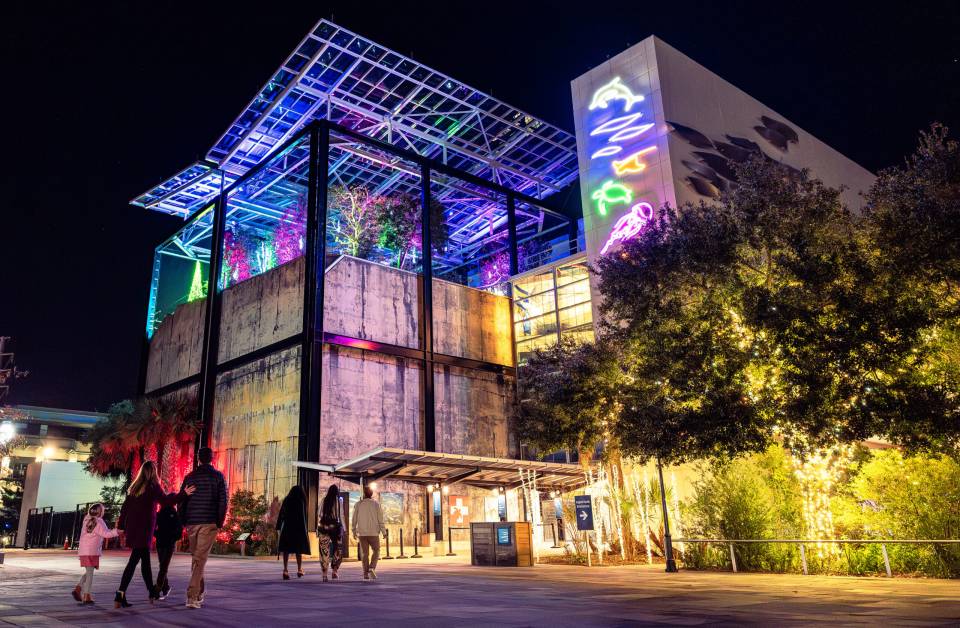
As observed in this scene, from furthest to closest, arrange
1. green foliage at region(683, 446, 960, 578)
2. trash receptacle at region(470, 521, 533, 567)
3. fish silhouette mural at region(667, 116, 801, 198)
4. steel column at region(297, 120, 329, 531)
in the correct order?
fish silhouette mural at region(667, 116, 801, 198)
steel column at region(297, 120, 329, 531)
trash receptacle at region(470, 521, 533, 567)
green foliage at region(683, 446, 960, 578)

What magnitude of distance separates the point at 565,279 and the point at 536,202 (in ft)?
31.9

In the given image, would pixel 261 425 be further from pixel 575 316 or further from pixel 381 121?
pixel 381 121

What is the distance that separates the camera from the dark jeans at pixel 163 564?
8.41m

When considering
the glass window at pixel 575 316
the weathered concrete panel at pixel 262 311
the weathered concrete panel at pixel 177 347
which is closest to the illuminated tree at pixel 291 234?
the weathered concrete panel at pixel 262 311

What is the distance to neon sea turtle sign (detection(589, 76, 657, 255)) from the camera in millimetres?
28344

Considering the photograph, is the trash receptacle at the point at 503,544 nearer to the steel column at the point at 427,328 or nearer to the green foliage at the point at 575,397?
the green foliage at the point at 575,397

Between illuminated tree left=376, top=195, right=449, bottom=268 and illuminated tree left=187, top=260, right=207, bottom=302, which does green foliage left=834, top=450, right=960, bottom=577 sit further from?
illuminated tree left=187, top=260, right=207, bottom=302

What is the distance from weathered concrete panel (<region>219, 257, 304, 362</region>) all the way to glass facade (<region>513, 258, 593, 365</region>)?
1094cm

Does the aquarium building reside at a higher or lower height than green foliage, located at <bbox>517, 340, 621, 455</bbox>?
Result: higher

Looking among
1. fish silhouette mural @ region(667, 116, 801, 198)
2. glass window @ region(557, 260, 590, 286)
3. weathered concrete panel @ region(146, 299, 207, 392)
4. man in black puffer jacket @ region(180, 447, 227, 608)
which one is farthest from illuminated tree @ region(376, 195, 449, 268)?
man in black puffer jacket @ region(180, 447, 227, 608)

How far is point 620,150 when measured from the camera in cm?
2977

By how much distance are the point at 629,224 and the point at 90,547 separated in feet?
76.4

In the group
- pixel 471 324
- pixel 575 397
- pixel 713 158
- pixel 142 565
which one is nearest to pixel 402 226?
pixel 471 324

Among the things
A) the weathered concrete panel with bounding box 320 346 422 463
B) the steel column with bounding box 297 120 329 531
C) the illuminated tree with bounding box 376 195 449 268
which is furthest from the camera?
the illuminated tree with bounding box 376 195 449 268
